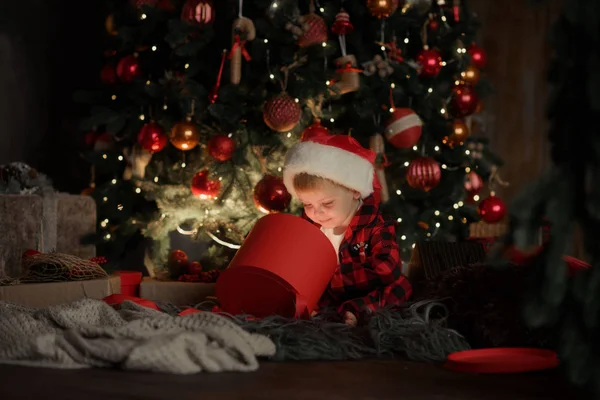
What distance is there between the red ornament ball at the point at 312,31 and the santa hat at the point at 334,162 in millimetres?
882

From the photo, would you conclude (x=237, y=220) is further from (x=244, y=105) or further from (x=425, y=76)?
(x=425, y=76)

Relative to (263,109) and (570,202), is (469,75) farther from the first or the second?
(570,202)

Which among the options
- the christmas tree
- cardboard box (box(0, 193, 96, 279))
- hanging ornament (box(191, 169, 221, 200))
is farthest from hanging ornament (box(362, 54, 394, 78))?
cardboard box (box(0, 193, 96, 279))

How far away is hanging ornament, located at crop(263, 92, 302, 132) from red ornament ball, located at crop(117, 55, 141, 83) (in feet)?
2.26

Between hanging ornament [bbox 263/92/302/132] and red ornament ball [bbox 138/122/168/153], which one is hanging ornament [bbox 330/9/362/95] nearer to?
hanging ornament [bbox 263/92/302/132]

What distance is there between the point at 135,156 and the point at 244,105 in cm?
53

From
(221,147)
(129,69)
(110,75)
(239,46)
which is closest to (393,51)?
(239,46)

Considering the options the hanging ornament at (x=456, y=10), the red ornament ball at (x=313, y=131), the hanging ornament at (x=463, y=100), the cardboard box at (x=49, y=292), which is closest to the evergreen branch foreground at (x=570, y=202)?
the cardboard box at (x=49, y=292)

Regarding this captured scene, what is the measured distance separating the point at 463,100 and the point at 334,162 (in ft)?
4.92

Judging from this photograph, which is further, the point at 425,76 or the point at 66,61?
the point at 66,61

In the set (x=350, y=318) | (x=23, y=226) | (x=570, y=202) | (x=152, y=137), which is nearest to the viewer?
(x=570, y=202)

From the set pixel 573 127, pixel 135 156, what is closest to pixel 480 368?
pixel 573 127

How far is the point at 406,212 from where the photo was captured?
3.08 meters

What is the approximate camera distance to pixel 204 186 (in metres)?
2.76
